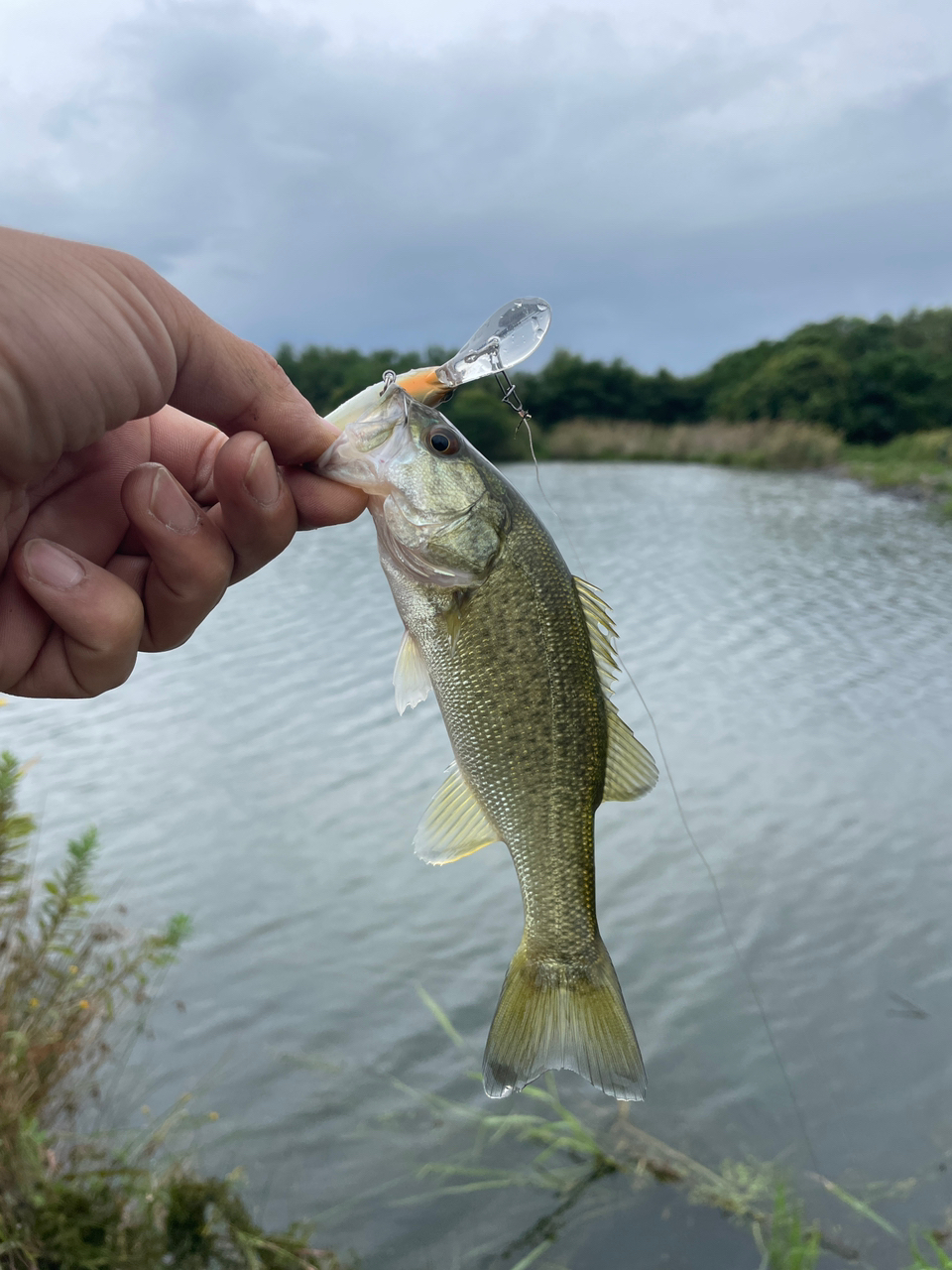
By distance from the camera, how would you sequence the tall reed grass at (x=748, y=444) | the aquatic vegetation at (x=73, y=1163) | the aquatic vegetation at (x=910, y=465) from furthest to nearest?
the tall reed grass at (x=748, y=444) → the aquatic vegetation at (x=910, y=465) → the aquatic vegetation at (x=73, y=1163)

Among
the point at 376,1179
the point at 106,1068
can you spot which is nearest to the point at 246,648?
the point at 106,1068

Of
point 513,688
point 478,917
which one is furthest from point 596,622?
point 478,917

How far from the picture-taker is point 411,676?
220cm

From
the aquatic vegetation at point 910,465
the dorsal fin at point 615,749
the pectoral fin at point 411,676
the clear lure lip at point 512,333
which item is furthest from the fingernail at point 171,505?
the aquatic vegetation at point 910,465

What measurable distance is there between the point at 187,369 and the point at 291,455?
1.02ft

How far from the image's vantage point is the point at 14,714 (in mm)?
10820

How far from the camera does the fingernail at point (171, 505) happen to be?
222cm

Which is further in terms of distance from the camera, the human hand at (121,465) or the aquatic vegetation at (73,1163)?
the aquatic vegetation at (73,1163)

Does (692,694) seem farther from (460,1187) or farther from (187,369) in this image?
(187,369)

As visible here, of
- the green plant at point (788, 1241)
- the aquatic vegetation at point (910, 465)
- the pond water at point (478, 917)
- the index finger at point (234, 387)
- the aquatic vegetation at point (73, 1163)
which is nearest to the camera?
the index finger at point (234, 387)

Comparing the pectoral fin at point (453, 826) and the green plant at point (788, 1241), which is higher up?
the pectoral fin at point (453, 826)

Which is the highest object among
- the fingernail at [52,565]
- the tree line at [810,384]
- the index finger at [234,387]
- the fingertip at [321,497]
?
the tree line at [810,384]

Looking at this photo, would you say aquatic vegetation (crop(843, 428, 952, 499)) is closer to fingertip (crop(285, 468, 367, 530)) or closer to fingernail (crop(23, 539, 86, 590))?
fingertip (crop(285, 468, 367, 530))

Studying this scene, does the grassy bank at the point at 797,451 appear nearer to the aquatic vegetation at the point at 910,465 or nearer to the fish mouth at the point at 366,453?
the aquatic vegetation at the point at 910,465
